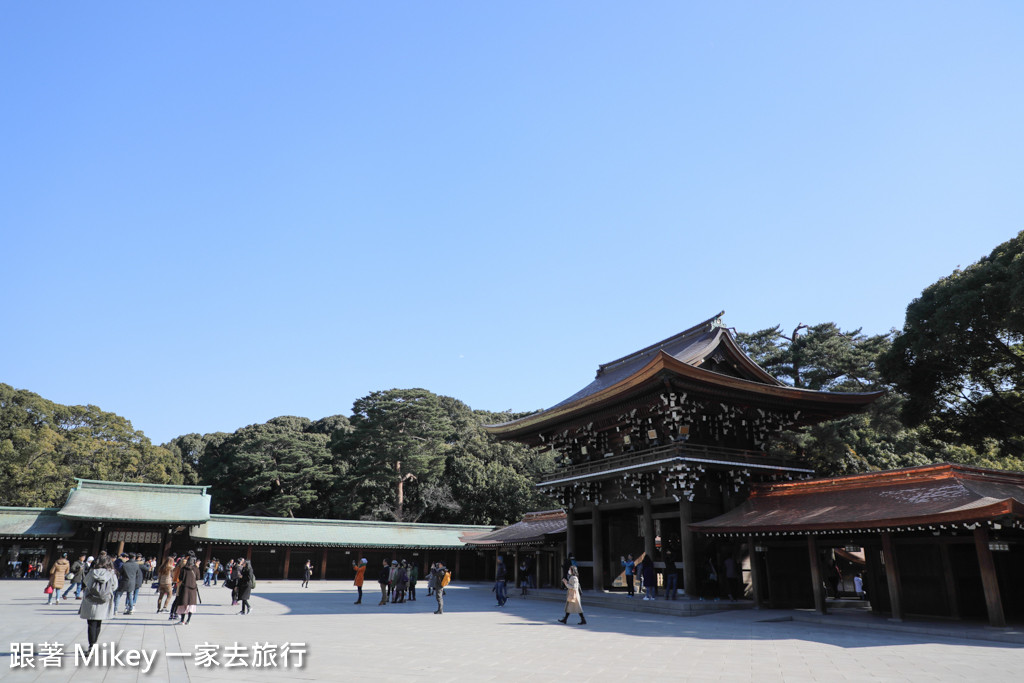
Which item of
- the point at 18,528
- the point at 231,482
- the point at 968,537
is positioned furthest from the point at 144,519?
the point at 968,537

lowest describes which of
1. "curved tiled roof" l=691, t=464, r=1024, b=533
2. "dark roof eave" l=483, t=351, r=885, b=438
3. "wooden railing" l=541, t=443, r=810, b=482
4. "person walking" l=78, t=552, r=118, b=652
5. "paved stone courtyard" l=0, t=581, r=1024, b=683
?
"paved stone courtyard" l=0, t=581, r=1024, b=683

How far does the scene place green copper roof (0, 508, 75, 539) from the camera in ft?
119

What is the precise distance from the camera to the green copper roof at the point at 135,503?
37.3 m

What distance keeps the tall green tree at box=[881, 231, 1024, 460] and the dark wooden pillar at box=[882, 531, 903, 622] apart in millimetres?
9662

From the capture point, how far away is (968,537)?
1628 cm

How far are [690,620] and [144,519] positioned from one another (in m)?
33.6

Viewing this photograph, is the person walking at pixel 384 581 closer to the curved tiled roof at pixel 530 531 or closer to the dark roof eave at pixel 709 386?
the dark roof eave at pixel 709 386

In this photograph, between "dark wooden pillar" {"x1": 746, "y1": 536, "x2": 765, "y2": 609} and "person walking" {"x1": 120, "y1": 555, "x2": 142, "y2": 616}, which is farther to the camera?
"dark wooden pillar" {"x1": 746, "y1": 536, "x2": 765, "y2": 609}

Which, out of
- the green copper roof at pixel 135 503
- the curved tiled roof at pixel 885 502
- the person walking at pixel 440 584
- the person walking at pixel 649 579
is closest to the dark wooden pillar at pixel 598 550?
the person walking at pixel 649 579

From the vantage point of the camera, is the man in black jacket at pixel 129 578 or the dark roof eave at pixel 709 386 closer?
the man in black jacket at pixel 129 578

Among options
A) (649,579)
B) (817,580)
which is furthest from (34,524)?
(817,580)

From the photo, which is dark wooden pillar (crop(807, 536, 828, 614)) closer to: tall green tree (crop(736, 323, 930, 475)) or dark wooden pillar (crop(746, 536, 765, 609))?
dark wooden pillar (crop(746, 536, 765, 609))

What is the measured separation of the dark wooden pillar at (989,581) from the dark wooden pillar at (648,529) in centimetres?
1051

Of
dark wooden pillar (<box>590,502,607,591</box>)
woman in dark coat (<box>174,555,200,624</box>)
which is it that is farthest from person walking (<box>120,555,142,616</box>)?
dark wooden pillar (<box>590,502,607,591</box>)
